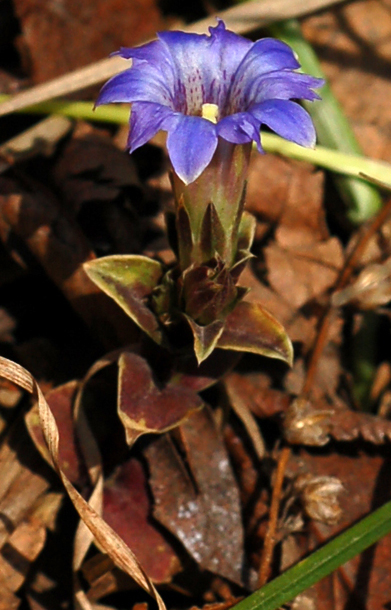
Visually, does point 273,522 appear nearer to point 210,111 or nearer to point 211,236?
point 211,236

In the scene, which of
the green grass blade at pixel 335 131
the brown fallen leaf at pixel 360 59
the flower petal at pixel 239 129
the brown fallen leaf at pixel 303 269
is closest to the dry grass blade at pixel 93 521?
the flower petal at pixel 239 129

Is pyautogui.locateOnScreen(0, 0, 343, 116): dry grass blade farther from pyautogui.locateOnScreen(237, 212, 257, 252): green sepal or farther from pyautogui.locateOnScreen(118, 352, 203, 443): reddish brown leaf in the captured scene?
pyautogui.locateOnScreen(118, 352, 203, 443): reddish brown leaf

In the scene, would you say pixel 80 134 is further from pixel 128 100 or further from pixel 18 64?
pixel 128 100

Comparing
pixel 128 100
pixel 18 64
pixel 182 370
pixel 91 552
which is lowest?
pixel 91 552

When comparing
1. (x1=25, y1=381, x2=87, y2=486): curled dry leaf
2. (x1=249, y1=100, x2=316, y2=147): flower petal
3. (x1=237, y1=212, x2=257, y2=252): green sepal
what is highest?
(x1=249, y1=100, x2=316, y2=147): flower petal

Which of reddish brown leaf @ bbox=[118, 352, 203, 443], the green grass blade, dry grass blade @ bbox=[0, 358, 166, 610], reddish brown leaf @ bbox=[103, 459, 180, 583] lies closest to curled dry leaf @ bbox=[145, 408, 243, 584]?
reddish brown leaf @ bbox=[103, 459, 180, 583]

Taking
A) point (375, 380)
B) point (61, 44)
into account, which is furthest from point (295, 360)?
point (61, 44)
